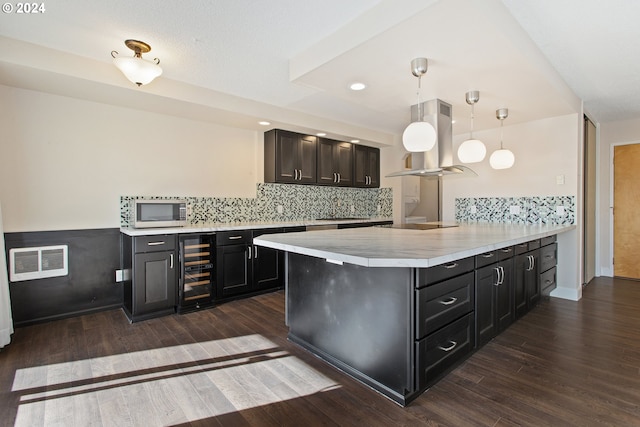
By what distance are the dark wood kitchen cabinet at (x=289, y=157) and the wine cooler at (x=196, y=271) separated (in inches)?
53.3

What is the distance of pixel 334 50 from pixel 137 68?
4.81 feet

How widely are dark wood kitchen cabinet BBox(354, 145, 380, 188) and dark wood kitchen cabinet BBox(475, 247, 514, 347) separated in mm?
3066

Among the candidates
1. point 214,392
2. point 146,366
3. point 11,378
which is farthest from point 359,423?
point 11,378

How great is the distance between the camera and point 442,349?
193cm

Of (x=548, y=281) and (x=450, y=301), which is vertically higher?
(x=450, y=301)

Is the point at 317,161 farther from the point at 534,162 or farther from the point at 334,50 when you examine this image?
the point at 534,162

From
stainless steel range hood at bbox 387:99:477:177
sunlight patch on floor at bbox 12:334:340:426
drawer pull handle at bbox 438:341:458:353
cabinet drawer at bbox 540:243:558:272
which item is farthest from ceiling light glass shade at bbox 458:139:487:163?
sunlight patch on floor at bbox 12:334:340:426

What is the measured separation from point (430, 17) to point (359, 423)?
2177 millimetres

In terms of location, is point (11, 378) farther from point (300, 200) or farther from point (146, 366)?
point (300, 200)

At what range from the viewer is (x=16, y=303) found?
9.54 ft

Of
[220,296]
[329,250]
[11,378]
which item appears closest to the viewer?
[329,250]

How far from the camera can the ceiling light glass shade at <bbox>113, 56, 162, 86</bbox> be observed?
2388mm

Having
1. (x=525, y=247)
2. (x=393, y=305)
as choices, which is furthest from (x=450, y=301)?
(x=525, y=247)

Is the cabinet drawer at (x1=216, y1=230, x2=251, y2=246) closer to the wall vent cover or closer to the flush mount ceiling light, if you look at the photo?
the wall vent cover
